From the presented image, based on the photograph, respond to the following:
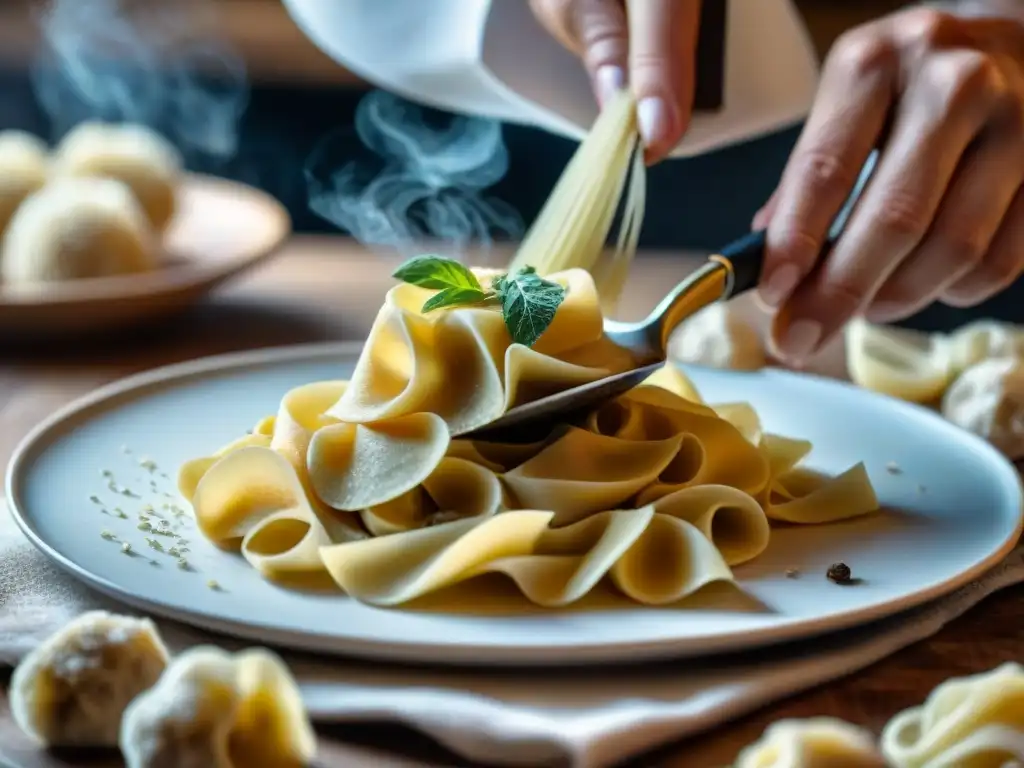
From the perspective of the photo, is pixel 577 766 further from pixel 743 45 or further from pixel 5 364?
pixel 743 45

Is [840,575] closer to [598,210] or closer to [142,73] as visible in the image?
[598,210]

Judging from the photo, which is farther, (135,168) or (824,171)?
(135,168)

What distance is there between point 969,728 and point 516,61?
60.7 inches

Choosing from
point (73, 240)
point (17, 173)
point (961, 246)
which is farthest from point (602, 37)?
point (17, 173)

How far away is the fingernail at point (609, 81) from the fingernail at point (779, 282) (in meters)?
0.36

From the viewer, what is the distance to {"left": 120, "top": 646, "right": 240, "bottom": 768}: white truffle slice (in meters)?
0.80

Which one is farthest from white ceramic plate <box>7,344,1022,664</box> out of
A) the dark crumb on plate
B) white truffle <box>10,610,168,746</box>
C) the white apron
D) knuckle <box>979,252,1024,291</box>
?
the white apron

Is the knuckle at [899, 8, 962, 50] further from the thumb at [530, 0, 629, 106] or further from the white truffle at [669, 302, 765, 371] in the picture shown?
the white truffle at [669, 302, 765, 371]

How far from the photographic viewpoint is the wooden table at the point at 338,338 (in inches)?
36.8

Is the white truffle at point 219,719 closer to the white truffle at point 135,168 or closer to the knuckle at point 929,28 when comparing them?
the knuckle at point 929,28

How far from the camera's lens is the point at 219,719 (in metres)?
0.81

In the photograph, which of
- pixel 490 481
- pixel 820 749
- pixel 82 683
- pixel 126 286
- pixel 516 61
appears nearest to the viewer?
pixel 820 749

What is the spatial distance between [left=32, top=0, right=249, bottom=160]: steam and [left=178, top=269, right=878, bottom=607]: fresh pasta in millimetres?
3008

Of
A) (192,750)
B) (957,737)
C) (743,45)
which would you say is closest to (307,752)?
(192,750)
